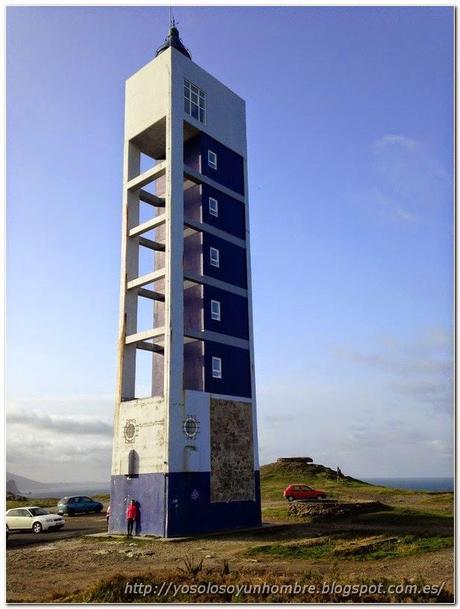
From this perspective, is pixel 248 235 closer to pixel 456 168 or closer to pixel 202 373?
pixel 202 373

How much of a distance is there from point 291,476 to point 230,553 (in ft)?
130

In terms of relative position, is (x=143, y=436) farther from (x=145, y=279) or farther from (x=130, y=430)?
(x=145, y=279)

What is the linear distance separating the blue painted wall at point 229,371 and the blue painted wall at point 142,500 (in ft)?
19.9

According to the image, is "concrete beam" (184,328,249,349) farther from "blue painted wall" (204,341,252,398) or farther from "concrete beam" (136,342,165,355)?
"concrete beam" (136,342,165,355)

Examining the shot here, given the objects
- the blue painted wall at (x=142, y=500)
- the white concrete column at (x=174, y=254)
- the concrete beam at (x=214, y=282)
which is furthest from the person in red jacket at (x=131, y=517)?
the concrete beam at (x=214, y=282)

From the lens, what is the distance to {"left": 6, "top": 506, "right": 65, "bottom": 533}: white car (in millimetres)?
32844

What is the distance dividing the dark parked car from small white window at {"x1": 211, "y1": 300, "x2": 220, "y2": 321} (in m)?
21.0

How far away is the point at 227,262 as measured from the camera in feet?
119

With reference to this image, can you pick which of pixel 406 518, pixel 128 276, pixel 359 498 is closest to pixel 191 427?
pixel 128 276

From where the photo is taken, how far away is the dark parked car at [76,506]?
144 ft

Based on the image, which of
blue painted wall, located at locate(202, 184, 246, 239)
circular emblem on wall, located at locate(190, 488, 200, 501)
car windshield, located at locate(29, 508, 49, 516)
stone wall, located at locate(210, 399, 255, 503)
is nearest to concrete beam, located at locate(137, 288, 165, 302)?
blue painted wall, located at locate(202, 184, 246, 239)

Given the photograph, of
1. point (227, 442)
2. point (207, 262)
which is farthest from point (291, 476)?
point (207, 262)

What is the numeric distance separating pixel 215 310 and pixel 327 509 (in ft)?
44.9

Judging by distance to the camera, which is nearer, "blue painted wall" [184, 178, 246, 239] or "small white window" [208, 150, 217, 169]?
"blue painted wall" [184, 178, 246, 239]
